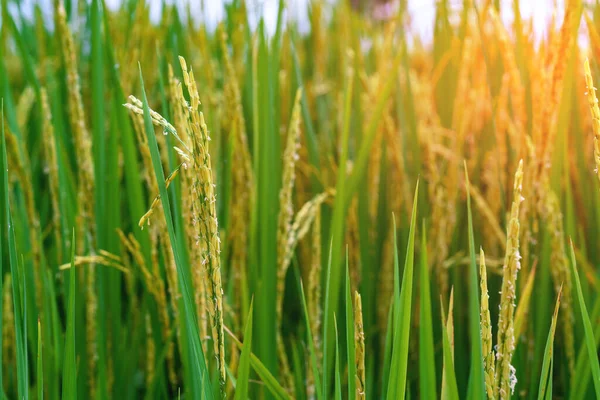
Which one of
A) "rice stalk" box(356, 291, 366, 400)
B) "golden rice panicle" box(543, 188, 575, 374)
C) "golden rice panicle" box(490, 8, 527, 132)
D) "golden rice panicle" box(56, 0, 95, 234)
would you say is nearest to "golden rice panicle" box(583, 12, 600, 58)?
"golden rice panicle" box(490, 8, 527, 132)

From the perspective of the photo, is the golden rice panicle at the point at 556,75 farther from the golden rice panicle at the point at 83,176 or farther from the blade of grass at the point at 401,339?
the golden rice panicle at the point at 83,176

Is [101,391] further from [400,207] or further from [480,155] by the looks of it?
[480,155]

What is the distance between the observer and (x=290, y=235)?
75 centimetres

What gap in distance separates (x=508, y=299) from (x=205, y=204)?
282 mm

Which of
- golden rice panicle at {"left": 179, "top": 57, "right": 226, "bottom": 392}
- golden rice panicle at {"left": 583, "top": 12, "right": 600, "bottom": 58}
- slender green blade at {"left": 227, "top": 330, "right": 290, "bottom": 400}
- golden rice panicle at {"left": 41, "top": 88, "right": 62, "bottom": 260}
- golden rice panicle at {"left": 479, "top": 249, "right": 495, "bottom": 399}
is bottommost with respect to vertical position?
slender green blade at {"left": 227, "top": 330, "right": 290, "bottom": 400}

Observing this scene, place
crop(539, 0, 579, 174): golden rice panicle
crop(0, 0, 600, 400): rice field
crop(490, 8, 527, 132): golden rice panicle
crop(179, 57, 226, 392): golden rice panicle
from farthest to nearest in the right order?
crop(490, 8, 527, 132): golden rice panicle, crop(539, 0, 579, 174): golden rice panicle, crop(0, 0, 600, 400): rice field, crop(179, 57, 226, 392): golden rice panicle

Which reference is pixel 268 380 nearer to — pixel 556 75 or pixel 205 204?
pixel 205 204

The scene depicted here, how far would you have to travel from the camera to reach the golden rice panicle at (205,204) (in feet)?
1.59

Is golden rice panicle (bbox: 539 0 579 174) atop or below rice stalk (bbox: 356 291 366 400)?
atop

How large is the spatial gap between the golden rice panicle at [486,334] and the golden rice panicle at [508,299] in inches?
0.6

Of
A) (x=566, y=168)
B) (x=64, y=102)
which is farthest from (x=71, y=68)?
(x=566, y=168)

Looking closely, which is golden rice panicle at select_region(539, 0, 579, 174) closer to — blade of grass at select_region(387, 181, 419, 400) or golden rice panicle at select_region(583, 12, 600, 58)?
golden rice panicle at select_region(583, 12, 600, 58)

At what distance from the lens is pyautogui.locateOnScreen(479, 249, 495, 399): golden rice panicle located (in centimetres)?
53

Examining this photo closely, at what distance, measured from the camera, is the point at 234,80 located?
0.91m
